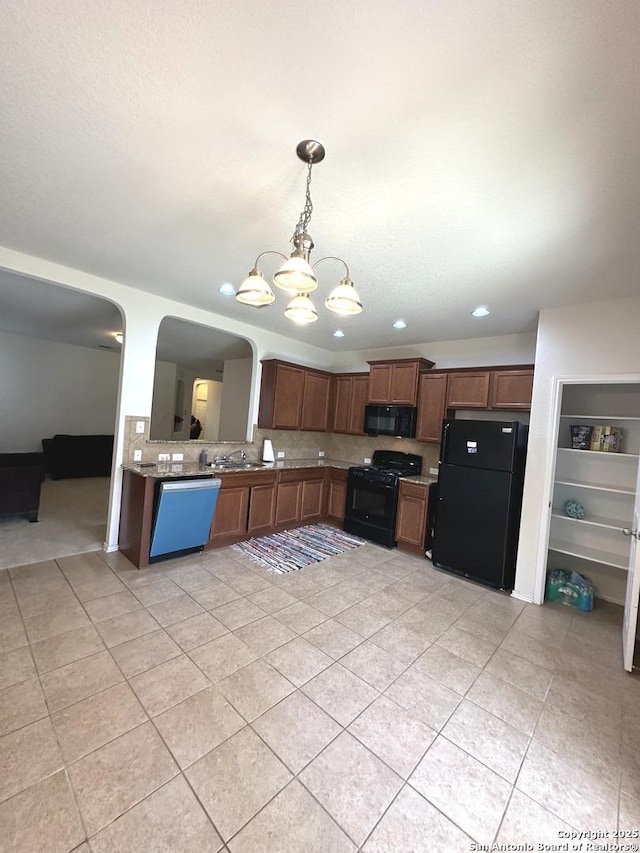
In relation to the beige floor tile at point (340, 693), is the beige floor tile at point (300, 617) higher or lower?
higher

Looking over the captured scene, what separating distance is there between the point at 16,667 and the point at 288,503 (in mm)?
2981

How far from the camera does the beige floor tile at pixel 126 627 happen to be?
222cm

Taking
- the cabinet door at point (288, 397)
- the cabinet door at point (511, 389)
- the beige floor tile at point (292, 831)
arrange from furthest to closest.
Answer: the cabinet door at point (288, 397) → the cabinet door at point (511, 389) → the beige floor tile at point (292, 831)

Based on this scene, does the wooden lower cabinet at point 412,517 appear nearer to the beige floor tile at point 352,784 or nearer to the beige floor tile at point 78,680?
the beige floor tile at point 352,784

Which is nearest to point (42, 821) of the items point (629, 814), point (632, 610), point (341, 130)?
point (629, 814)

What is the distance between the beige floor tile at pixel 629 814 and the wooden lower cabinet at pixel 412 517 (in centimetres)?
258

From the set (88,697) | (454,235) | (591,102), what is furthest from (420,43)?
(88,697)

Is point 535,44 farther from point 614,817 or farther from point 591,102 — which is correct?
point 614,817

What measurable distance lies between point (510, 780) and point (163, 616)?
223 cm

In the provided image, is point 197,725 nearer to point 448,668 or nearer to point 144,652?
point 144,652

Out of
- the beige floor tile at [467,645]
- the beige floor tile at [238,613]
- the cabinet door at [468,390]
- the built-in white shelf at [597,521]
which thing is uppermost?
the cabinet door at [468,390]

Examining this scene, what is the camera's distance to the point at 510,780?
4.94 ft

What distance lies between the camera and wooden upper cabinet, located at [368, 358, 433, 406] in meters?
4.56

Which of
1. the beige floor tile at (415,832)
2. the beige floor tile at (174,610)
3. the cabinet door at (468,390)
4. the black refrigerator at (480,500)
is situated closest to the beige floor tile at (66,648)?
the beige floor tile at (174,610)
